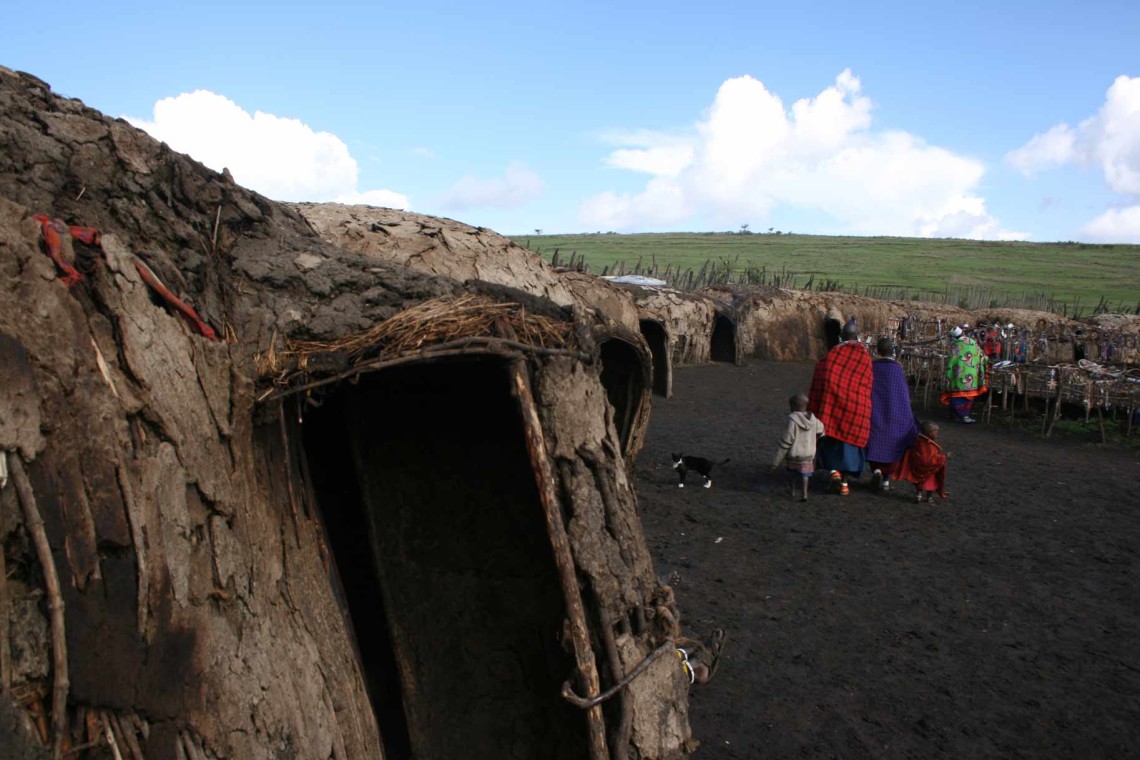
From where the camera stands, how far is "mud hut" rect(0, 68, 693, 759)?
2.80 m

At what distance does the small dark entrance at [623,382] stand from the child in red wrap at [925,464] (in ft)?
11.4

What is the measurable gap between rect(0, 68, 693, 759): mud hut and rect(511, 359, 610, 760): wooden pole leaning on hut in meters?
0.01

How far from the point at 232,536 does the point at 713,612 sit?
4.04 metres

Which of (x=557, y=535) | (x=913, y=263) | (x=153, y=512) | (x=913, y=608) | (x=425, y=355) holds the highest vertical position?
(x=425, y=355)

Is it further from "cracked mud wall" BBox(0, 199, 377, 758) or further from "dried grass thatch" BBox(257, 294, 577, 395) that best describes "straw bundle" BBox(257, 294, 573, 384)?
"cracked mud wall" BBox(0, 199, 377, 758)

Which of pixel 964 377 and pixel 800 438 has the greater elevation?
pixel 800 438

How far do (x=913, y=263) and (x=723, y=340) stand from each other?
4082 centimetres

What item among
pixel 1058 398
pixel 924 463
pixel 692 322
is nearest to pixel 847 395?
pixel 924 463

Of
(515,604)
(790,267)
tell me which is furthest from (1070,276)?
(515,604)

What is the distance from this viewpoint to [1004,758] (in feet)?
15.0

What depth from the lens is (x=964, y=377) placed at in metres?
15.4

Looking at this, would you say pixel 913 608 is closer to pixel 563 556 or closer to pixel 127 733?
pixel 563 556

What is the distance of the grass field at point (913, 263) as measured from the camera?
44.5 m

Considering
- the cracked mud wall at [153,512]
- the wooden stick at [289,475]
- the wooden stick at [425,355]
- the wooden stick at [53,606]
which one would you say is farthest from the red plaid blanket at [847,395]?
the wooden stick at [53,606]
